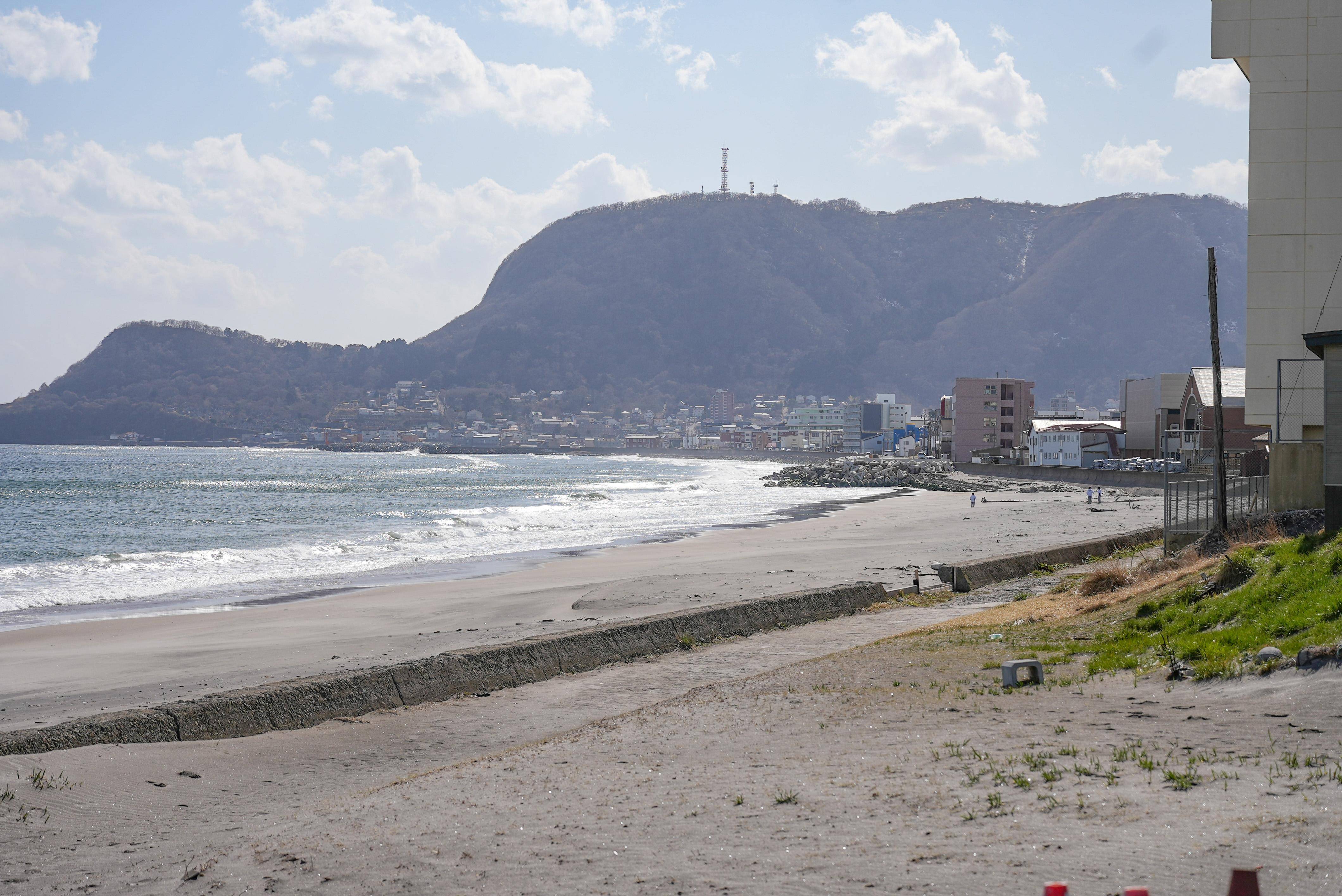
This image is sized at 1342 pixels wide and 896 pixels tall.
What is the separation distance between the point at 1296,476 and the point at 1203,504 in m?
3.75

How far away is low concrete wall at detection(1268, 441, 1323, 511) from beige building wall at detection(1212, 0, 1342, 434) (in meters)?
6.42

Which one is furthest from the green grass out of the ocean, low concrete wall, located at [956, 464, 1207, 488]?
low concrete wall, located at [956, 464, 1207, 488]

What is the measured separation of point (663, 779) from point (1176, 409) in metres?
78.1

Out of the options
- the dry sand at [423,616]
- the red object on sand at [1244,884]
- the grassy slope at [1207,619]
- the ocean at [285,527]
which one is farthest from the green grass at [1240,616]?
the ocean at [285,527]

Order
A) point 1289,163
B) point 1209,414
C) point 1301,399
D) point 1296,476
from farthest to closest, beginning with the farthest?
point 1209,414 → point 1289,163 → point 1301,399 → point 1296,476

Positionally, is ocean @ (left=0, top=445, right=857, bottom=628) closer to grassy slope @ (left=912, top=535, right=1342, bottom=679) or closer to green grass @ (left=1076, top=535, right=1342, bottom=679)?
grassy slope @ (left=912, top=535, right=1342, bottom=679)

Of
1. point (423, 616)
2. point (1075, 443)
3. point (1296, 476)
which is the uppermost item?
point (1075, 443)

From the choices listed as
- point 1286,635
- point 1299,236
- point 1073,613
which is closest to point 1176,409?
point 1299,236

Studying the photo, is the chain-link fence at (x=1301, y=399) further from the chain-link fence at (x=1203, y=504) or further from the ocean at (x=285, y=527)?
the ocean at (x=285, y=527)

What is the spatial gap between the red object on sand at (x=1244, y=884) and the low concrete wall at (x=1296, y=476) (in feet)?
56.0

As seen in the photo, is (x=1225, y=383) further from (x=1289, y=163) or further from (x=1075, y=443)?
(x=1289, y=163)

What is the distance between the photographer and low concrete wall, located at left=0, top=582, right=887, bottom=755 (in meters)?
9.07

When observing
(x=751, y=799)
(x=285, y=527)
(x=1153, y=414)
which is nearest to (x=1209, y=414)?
(x=1153, y=414)

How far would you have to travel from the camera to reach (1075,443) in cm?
9131
